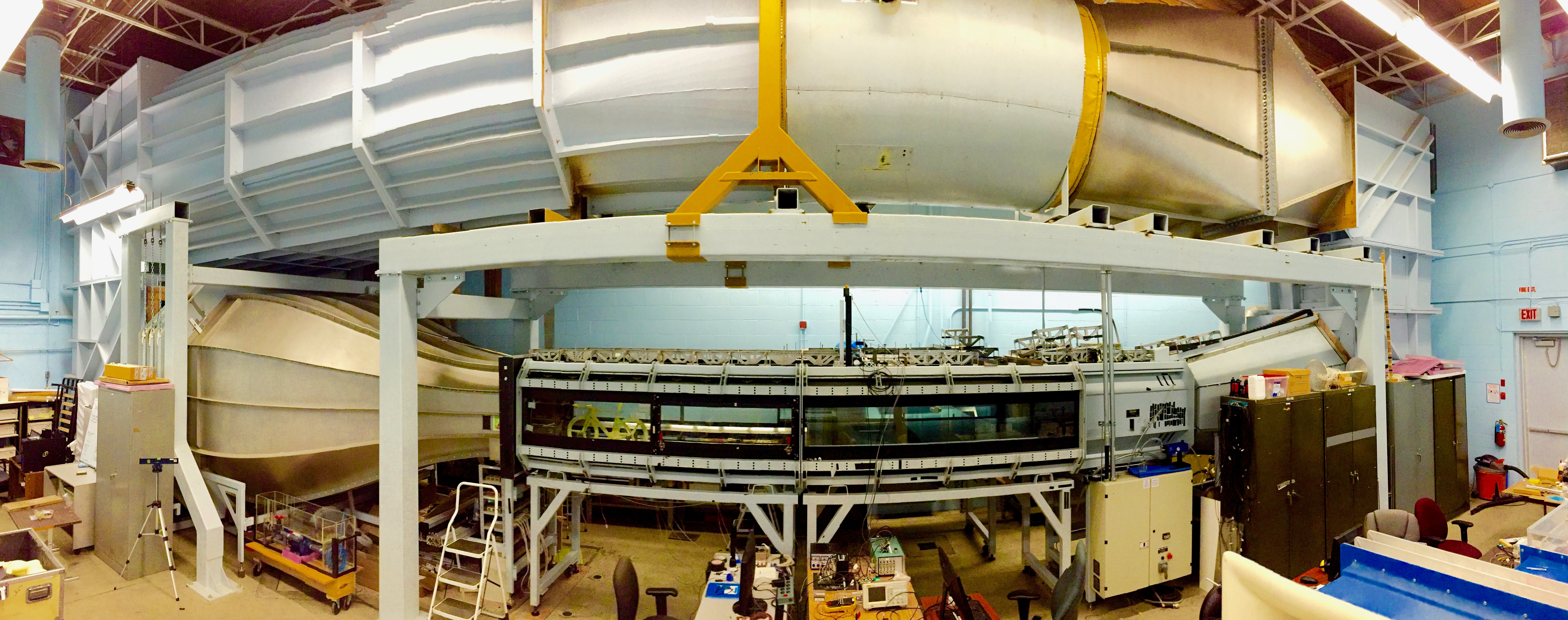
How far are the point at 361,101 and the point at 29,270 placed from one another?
8333 mm

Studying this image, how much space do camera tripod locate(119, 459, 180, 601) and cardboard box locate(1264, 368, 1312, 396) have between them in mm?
8477

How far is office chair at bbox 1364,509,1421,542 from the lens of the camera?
10.9 ft

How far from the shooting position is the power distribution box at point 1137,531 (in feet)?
11.8

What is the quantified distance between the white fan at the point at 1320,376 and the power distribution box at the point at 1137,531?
1.48 metres

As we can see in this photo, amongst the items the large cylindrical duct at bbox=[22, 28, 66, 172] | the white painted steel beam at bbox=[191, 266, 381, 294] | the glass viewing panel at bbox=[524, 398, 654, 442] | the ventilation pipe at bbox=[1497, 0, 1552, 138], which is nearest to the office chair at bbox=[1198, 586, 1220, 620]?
the glass viewing panel at bbox=[524, 398, 654, 442]

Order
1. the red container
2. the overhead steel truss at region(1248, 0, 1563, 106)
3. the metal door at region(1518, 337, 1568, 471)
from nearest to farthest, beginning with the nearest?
the overhead steel truss at region(1248, 0, 1563, 106) < the red container < the metal door at region(1518, 337, 1568, 471)

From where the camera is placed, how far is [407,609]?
10.4ft

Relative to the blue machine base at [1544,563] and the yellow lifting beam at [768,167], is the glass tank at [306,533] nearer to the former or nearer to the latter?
the yellow lifting beam at [768,167]

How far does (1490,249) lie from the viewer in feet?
21.0

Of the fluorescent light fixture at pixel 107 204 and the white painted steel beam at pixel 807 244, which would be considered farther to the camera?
the fluorescent light fixture at pixel 107 204

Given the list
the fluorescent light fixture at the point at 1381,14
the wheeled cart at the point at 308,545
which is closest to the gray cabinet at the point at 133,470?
the wheeled cart at the point at 308,545

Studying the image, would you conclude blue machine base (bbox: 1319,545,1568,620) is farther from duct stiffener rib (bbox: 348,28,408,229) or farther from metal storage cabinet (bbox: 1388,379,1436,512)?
duct stiffener rib (bbox: 348,28,408,229)

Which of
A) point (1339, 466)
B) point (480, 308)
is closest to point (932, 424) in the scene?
point (480, 308)

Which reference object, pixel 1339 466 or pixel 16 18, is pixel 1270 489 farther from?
pixel 16 18
